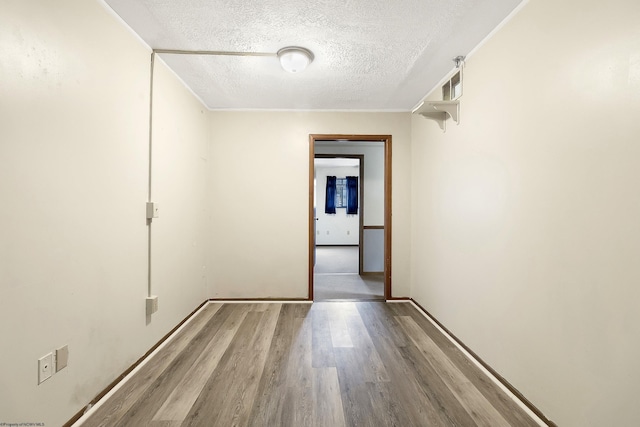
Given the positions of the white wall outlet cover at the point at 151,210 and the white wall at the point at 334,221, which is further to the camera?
the white wall at the point at 334,221

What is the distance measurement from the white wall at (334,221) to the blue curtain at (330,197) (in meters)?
0.10

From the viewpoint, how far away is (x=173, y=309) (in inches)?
100

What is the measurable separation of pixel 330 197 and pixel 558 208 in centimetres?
766

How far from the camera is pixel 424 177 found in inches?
123

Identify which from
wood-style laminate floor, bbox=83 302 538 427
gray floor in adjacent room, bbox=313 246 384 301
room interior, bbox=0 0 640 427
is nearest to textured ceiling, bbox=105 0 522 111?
room interior, bbox=0 0 640 427

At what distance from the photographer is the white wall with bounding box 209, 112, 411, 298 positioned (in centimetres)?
341

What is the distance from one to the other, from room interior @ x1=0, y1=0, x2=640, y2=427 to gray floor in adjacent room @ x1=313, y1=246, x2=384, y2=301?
994 millimetres

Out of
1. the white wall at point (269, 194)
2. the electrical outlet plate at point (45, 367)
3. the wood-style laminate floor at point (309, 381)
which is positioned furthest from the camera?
the white wall at point (269, 194)

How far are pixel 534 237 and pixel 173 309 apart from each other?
2.81 metres

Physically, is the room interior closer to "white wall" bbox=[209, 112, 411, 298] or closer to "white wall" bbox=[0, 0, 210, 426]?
"white wall" bbox=[0, 0, 210, 426]

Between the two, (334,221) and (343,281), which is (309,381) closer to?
(343,281)

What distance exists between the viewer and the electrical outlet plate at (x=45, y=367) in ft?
4.18

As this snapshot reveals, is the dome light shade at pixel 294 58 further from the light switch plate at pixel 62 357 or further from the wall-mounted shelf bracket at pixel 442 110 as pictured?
the light switch plate at pixel 62 357

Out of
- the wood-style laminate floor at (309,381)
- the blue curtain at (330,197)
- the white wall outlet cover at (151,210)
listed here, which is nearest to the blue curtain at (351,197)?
the blue curtain at (330,197)
